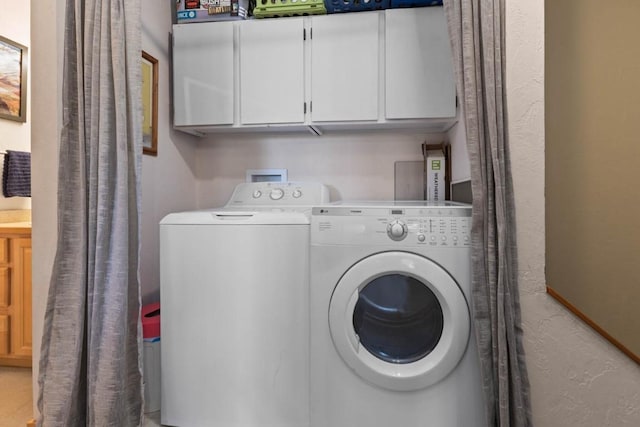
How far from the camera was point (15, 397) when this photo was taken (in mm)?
1839

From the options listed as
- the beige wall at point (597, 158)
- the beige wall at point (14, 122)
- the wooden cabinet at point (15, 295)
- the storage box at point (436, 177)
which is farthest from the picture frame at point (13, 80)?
the beige wall at point (597, 158)

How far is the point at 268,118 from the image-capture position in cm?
194

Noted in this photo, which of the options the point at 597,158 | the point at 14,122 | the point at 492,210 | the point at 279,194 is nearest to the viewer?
the point at 492,210

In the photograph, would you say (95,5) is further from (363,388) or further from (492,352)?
(492,352)

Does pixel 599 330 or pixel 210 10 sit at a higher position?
pixel 210 10

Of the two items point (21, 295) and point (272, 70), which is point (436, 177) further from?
point (21, 295)

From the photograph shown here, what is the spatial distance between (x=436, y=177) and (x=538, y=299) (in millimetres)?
902

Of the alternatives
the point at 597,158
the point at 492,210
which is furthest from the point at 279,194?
the point at 597,158

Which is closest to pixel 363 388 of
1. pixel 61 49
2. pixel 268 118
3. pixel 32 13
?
pixel 268 118

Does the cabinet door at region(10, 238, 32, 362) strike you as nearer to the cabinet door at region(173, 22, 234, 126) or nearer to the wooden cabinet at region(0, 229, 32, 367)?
the wooden cabinet at region(0, 229, 32, 367)

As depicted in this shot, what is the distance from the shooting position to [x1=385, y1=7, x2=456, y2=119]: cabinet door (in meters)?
1.75

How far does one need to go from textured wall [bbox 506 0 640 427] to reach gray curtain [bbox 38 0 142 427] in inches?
55.8

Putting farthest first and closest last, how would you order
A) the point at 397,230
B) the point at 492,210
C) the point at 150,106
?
the point at 150,106
the point at 397,230
the point at 492,210

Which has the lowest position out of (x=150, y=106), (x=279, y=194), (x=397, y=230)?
(x=397, y=230)
